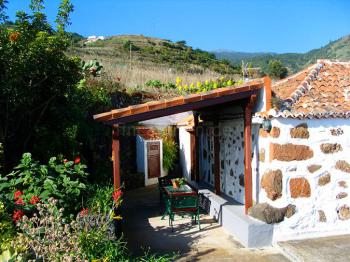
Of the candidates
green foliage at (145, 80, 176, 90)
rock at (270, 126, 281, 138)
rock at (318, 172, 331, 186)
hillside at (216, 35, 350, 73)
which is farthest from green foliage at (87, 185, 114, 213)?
hillside at (216, 35, 350, 73)

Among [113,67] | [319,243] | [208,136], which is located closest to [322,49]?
[113,67]

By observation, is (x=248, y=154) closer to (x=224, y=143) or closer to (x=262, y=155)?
(x=262, y=155)

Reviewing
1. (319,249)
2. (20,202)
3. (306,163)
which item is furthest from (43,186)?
(319,249)

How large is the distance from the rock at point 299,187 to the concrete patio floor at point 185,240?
119 cm

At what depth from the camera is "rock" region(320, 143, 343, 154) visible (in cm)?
691

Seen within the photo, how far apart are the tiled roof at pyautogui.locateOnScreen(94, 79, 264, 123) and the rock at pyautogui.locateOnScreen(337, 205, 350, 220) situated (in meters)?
3.09

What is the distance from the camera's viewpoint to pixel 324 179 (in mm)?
6953

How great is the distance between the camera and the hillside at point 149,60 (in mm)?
18938

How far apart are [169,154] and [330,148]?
30.0ft

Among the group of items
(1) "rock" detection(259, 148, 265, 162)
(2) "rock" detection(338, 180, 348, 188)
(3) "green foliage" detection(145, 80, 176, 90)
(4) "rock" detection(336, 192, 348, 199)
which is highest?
(3) "green foliage" detection(145, 80, 176, 90)

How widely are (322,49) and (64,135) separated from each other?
164 ft

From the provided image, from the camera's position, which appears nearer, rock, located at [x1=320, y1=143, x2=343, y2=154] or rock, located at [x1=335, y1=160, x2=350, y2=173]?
rock, located at [x1=320, y1=143, x2=343, y2=154]

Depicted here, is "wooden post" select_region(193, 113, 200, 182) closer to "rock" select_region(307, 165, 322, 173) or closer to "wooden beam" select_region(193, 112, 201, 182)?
"wooden beam" select_region(193, 112, 201, 182)

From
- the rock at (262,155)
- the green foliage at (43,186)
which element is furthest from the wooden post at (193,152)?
the green foliage at (43,186)
